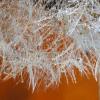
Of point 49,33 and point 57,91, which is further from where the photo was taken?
point 57,91

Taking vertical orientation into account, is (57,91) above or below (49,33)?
below

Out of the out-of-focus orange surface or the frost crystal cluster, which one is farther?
the out-of-focus orange surface

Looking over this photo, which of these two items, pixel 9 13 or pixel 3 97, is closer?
pixel 9 13

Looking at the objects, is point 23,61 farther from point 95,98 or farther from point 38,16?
point 95,98

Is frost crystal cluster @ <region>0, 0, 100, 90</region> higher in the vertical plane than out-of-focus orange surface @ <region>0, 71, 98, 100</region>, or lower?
higher

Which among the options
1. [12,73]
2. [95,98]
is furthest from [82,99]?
[12,73]
